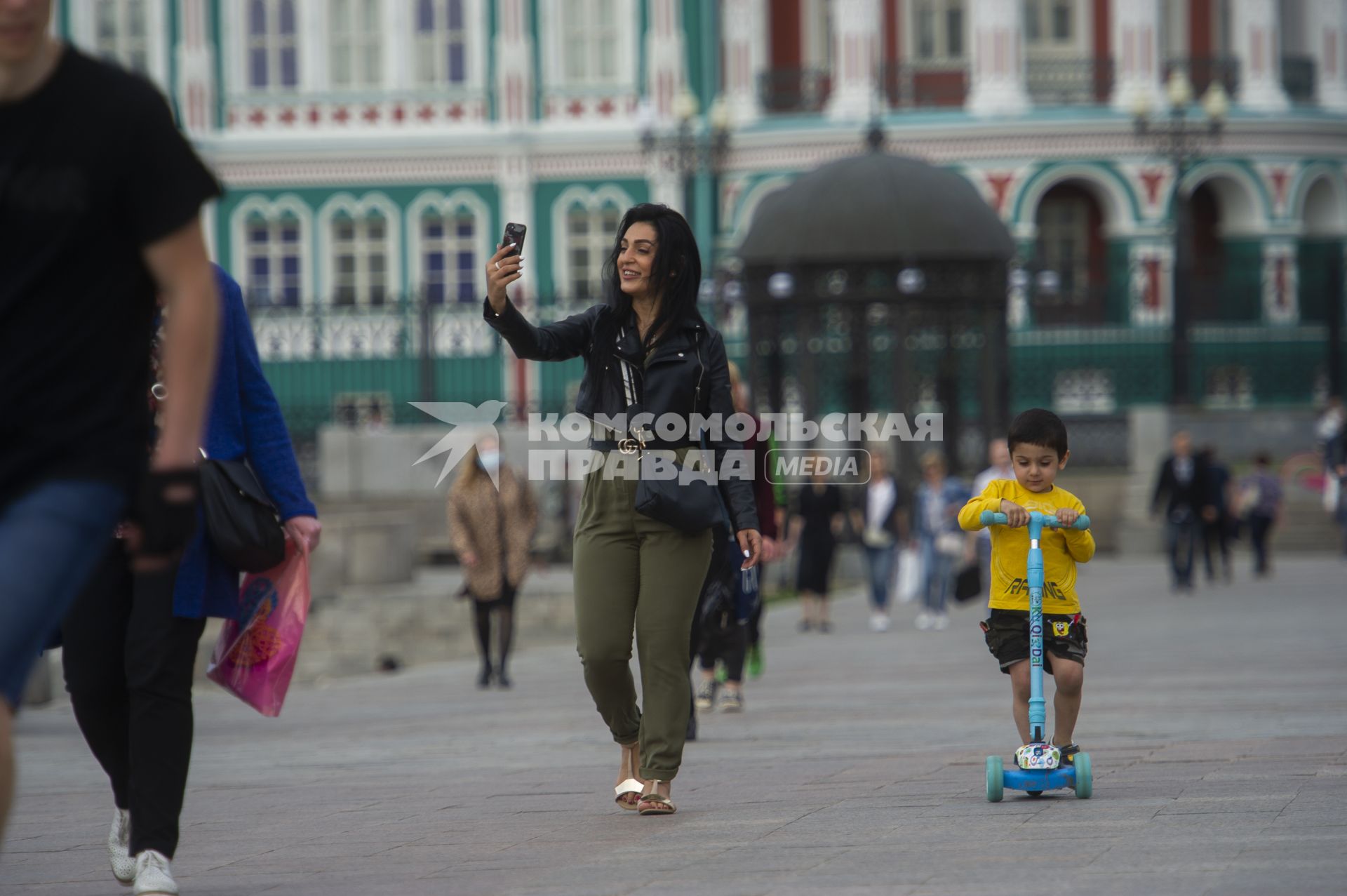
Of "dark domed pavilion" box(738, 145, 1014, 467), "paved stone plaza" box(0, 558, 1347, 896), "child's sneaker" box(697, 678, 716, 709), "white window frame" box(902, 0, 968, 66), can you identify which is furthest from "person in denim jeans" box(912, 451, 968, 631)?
"white window frame" box(902, 0, 968, 66)

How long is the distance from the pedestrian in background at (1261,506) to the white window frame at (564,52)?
62.2 feet

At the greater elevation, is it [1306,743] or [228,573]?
[228,573]

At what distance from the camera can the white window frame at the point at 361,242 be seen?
43281 mm

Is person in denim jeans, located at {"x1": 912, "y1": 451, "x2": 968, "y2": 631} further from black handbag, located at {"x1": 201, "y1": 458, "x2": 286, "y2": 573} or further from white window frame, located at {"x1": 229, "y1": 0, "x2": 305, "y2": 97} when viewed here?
white window frame, located at {"x1": 229, "y1": 0, "x2": 305, "y2": 97}

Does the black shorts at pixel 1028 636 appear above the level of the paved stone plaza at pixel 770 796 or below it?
above

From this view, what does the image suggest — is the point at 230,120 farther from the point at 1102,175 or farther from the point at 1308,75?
the point at 1308,75

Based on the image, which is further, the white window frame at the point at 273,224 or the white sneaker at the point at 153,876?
the white window frame at the point at 273,224

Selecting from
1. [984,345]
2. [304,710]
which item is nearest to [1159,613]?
[984,345]

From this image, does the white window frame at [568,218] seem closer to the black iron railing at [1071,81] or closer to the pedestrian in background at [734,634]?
the black iron railing at [1071,81]

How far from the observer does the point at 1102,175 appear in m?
41.0

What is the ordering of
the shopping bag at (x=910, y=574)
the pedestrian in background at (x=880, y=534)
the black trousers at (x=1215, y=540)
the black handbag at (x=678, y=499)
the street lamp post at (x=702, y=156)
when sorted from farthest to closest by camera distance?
the street lamp post at (x=702, y=156), the black trousers at (x=1215, y=540), the shopping bag at (x=910, y=574), the pedestrian in background at (x=880, y=534), the black handbag at (x=678, y=499)

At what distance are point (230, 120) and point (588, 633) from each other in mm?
37592

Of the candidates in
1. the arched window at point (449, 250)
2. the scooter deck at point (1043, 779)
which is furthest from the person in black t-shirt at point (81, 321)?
the arched window at point (449, 250)

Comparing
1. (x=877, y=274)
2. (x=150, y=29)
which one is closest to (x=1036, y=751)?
(x=877, y=274)
